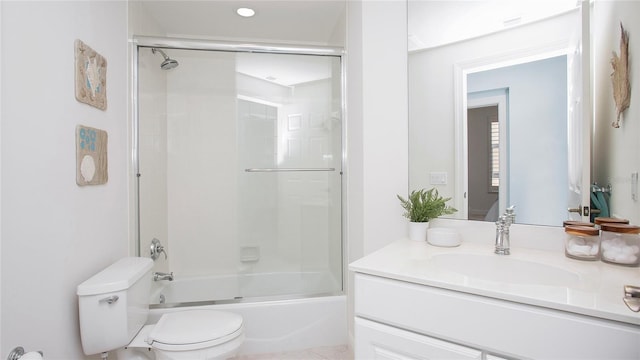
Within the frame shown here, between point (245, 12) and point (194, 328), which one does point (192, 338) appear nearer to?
point (194, 328)

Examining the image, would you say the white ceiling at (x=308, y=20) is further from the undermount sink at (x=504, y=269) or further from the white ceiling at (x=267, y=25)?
the undermount sink at (x=504, y=269)

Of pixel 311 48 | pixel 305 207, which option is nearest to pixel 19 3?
pixel 311 48

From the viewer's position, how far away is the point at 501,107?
142 centimetres

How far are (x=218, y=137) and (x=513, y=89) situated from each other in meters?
2.07

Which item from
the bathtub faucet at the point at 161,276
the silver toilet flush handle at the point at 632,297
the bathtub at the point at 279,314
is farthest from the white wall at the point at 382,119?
the bathtub faucet at the point at 161,276

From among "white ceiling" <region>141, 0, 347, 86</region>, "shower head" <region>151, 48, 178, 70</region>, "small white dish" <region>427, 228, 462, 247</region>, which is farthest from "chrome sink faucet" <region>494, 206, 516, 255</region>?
"shower head" <region>151, 48, 178, 70</region>

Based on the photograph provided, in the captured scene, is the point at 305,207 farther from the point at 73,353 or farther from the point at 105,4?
the point at 105,4

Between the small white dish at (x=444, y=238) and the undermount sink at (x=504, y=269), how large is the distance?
10 centimetres

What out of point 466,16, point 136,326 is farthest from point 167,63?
point 466,16

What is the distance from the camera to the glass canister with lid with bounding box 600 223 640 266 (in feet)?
3.37

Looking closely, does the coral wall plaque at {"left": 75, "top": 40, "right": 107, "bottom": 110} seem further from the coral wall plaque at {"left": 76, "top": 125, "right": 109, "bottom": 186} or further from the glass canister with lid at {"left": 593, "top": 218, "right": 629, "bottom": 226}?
the glass canister with lid at {"left": 593, "top": 218, "right": 629, "bottom": 226}

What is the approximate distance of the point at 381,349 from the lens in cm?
105

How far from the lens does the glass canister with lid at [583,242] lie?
1106 mm

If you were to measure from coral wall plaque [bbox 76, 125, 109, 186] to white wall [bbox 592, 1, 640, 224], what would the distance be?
212 centimetres
